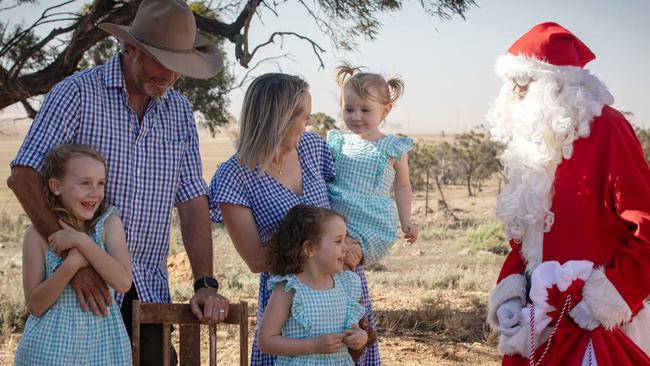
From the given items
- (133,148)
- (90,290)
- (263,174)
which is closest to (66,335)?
(90,290)

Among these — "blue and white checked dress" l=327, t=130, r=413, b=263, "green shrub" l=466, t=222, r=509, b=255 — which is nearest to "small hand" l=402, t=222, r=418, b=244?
"blue and white checked dress" l=327, t=130, r=413, b=263

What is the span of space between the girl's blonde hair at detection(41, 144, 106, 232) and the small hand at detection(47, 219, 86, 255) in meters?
0.09

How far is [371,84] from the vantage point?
13.6ft

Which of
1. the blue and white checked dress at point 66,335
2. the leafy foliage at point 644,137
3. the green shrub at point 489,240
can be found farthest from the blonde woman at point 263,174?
the leafy foliage at point 644,137

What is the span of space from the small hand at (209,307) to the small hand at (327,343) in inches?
15.3

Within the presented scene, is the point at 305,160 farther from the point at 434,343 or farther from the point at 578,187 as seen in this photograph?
the point at 434,343

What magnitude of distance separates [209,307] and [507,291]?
3.88 ft

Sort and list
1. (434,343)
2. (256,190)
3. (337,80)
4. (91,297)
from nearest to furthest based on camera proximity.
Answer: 1. (91,297)
2. (256,190)
3. (337,80)
4. (434,343)

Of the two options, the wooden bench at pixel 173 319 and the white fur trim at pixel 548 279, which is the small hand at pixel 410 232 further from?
the wooden bench at pixel 173 319

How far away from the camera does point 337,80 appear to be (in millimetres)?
4297

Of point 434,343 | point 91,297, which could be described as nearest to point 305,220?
point 91,297

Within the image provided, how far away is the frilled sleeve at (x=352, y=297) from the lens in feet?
10.8

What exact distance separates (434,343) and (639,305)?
12.3 feet

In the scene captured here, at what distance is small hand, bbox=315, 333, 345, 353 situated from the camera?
3.12 m
